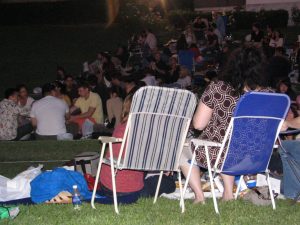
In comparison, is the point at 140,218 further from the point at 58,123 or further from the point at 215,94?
the point at 58,123

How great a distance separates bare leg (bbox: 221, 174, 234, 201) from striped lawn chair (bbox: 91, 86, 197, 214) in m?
0.55

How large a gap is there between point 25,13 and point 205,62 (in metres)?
18.0

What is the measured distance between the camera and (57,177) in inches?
263

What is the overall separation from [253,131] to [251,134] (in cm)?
3

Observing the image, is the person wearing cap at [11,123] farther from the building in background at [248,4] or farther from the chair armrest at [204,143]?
the building in background at [248,4]

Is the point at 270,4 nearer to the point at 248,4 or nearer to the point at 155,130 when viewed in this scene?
the point at 248,4

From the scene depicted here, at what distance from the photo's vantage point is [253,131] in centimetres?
560

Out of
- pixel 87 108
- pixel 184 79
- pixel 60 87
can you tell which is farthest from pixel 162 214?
pixel 184 79

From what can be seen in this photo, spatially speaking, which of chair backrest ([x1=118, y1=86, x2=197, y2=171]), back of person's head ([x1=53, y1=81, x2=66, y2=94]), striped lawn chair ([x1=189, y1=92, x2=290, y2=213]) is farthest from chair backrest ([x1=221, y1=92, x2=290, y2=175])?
back of person's head ([x1=53, y1=81, x2=66, y2=94])

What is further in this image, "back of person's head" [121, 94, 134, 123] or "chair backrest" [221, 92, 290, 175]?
"back of person's head" [121, 94, 134, 123]

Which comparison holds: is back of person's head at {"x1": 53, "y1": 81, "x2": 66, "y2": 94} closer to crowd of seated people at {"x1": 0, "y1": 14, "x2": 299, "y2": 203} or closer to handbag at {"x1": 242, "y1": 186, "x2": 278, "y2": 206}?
crowd of seated people at {"x1": 0, "y1": 14, "x2": 299, "y2": 203}

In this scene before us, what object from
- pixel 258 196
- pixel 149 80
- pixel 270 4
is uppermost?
pixel 258 196

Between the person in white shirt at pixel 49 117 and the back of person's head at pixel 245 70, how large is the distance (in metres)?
5.39

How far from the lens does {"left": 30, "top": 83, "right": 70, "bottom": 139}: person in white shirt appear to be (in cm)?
1077
